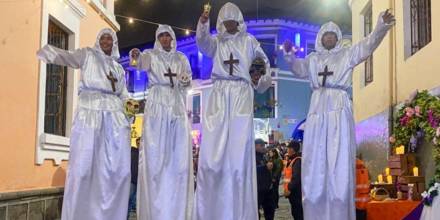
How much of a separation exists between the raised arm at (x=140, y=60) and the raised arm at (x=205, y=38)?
2.61ft

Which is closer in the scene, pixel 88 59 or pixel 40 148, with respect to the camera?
pixel 88 59

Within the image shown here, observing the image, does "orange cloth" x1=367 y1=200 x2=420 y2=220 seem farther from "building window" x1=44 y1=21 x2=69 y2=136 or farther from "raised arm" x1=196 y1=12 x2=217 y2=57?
"building window" x1=44 y1=21 x2=69 y2=136

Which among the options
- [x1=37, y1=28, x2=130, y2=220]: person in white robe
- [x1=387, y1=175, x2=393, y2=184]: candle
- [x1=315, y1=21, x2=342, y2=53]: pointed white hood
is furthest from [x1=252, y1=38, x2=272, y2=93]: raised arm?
[x1=387, y1=175, x2=393, y2=184]: candle

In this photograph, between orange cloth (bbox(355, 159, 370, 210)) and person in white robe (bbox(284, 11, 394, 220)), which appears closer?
person in white robe (bbox(284, 11, 394, 220))

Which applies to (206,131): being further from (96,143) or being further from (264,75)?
(96,143)

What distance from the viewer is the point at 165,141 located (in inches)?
266

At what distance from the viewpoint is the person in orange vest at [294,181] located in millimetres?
8320

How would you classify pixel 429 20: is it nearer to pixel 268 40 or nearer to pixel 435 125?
pixel 435 125

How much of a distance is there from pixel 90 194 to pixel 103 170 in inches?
12.6

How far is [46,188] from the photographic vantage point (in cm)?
891

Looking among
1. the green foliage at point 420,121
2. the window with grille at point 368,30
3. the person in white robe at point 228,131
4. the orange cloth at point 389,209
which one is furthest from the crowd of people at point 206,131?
the window with grille at point 368,30

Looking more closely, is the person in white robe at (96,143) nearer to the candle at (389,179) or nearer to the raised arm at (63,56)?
the raised arm at (63,56)

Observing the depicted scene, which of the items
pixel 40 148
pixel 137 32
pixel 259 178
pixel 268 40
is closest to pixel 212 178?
pixel 259 178

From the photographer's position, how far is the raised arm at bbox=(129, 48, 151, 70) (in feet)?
22.8
